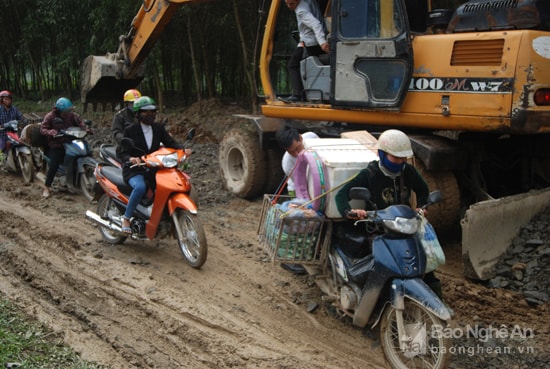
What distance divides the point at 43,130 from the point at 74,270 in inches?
147

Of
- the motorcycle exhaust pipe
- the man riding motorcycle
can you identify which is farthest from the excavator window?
the motorcycle exhaust pipe

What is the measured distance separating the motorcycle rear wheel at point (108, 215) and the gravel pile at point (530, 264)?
3.99 metres

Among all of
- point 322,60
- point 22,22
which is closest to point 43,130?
point 322,60

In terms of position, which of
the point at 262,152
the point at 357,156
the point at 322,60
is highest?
the point at 322,60

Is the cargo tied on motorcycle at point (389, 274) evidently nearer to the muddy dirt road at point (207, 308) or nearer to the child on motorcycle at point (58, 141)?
the muddy dirt road at point (207, 308)

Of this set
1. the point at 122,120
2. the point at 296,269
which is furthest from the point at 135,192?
the point at 296,269

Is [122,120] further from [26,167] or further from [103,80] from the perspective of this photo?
[26,167]

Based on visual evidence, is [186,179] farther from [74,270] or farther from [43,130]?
[43,130]

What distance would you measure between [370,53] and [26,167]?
20.8 feet

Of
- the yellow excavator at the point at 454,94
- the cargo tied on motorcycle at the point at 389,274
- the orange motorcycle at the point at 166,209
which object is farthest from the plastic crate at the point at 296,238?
the yellow excavator at the point at 454,94

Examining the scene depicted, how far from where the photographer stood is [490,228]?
19.2 feet

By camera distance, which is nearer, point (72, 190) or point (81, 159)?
point (81, 159)

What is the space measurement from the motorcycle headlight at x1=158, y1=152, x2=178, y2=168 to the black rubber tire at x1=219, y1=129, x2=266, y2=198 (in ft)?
8.20

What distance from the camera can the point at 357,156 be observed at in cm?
500
